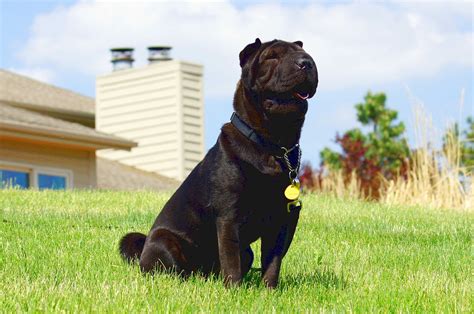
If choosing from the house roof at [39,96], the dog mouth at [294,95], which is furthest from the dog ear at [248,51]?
the house roof at [39,96]

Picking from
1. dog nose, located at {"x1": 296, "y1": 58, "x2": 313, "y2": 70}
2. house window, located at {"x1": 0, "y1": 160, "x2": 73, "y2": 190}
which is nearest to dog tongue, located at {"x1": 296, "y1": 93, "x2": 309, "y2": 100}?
dog nose, located at {"x1": 296, "y1": 58, "x2": 313, "y2": 70}

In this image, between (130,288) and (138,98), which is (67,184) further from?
(130,288)

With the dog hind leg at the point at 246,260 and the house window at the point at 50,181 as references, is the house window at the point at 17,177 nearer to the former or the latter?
the house window at the point at 50,181

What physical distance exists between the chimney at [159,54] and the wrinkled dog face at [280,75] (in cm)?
2824

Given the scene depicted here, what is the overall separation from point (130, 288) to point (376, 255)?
300 cm

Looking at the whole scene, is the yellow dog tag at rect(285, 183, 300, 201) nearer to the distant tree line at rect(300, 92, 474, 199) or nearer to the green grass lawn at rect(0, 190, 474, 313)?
the green grass lawn at rect(0, 190, 474, 313)

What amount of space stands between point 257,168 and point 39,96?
23.4 meters

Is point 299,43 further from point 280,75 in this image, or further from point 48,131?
point 48,131

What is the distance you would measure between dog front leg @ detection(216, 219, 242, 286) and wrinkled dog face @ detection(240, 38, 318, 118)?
832 millimetres

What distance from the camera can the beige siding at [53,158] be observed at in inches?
906

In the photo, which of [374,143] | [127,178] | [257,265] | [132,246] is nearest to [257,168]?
[132,246]

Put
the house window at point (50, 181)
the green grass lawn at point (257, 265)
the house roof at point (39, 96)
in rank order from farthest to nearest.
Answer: the house roof at point (39, 96)
the house window at point (50, 181)
the green grass lawn at point (257, 265)

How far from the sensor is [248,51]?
6.66 m

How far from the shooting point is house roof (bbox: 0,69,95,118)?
1086 inches
